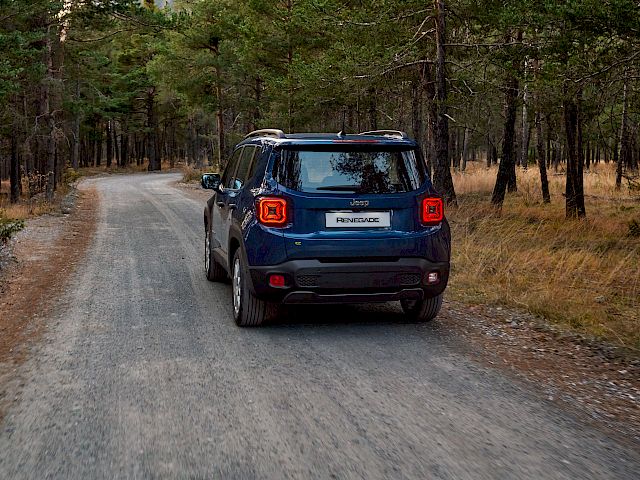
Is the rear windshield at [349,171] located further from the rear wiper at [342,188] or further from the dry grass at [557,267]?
the dry grass at [557,267]

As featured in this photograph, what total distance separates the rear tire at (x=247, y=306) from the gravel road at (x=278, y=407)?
0.17 meters

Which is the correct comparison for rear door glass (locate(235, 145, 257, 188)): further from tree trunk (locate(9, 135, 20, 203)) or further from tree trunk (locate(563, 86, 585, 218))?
tree trunk (locate(9, 135, 20, 203))

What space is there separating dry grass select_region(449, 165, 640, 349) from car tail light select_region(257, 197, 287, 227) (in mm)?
3222

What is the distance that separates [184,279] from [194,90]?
30.8m

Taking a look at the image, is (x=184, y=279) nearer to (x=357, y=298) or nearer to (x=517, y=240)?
(x=357, y=298)

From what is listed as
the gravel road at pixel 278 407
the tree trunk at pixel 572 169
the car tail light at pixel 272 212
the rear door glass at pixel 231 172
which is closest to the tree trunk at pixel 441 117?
the tree trunk at pixel 572 169

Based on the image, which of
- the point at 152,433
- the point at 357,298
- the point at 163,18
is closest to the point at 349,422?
the point at 152,433

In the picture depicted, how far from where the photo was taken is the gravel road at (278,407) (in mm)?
3492

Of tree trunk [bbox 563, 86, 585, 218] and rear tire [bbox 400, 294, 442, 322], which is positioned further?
tree trunk [bbox 563, 86, 585, 218]

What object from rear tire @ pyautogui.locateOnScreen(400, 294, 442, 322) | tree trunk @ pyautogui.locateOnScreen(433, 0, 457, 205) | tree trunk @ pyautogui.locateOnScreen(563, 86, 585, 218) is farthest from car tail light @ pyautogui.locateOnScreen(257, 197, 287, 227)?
tree trunk @ pyautogui.locateOnScreen(563, 86, 585, 218)

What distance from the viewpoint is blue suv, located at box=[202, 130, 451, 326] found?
19.6 feet

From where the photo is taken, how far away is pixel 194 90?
125ft

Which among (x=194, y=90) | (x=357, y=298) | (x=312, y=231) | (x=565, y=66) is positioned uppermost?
(x=194, y=90)

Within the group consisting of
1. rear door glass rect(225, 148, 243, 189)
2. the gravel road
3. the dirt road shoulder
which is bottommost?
the gravel road
